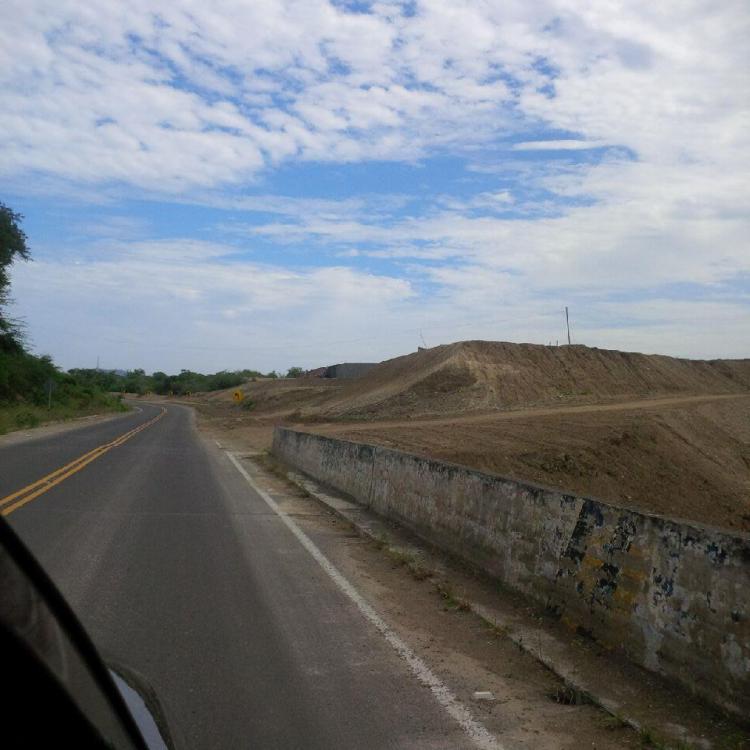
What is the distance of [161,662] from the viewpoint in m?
5.79

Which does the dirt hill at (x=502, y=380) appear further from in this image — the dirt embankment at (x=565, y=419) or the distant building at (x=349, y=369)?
the distant building at (x=349, y=369)

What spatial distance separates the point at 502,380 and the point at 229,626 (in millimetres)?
45397

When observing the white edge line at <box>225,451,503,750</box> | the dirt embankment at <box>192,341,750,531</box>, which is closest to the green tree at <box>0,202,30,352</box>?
the dirt embankment at <box>192,341,750,531</box>

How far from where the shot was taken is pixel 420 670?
19.3ft

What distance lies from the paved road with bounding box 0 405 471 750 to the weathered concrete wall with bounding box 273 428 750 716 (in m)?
1.57

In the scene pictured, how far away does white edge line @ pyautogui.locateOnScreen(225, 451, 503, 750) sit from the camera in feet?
15.8

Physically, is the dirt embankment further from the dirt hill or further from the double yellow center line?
the double yellow center line

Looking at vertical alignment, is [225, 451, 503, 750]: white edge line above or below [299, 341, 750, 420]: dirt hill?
below

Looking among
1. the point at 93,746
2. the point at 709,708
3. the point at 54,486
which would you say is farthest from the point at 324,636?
the point at 54,486

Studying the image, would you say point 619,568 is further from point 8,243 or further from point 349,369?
point 349,369

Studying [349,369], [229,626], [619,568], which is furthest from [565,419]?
[349,369]

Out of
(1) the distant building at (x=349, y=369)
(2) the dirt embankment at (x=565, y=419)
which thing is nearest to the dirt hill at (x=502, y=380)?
(2) the dirt embankment at (x=565, y=419)

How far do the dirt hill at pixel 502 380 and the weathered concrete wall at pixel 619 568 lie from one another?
3613 centimetres

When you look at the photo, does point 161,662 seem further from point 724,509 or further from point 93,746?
point 724,509
